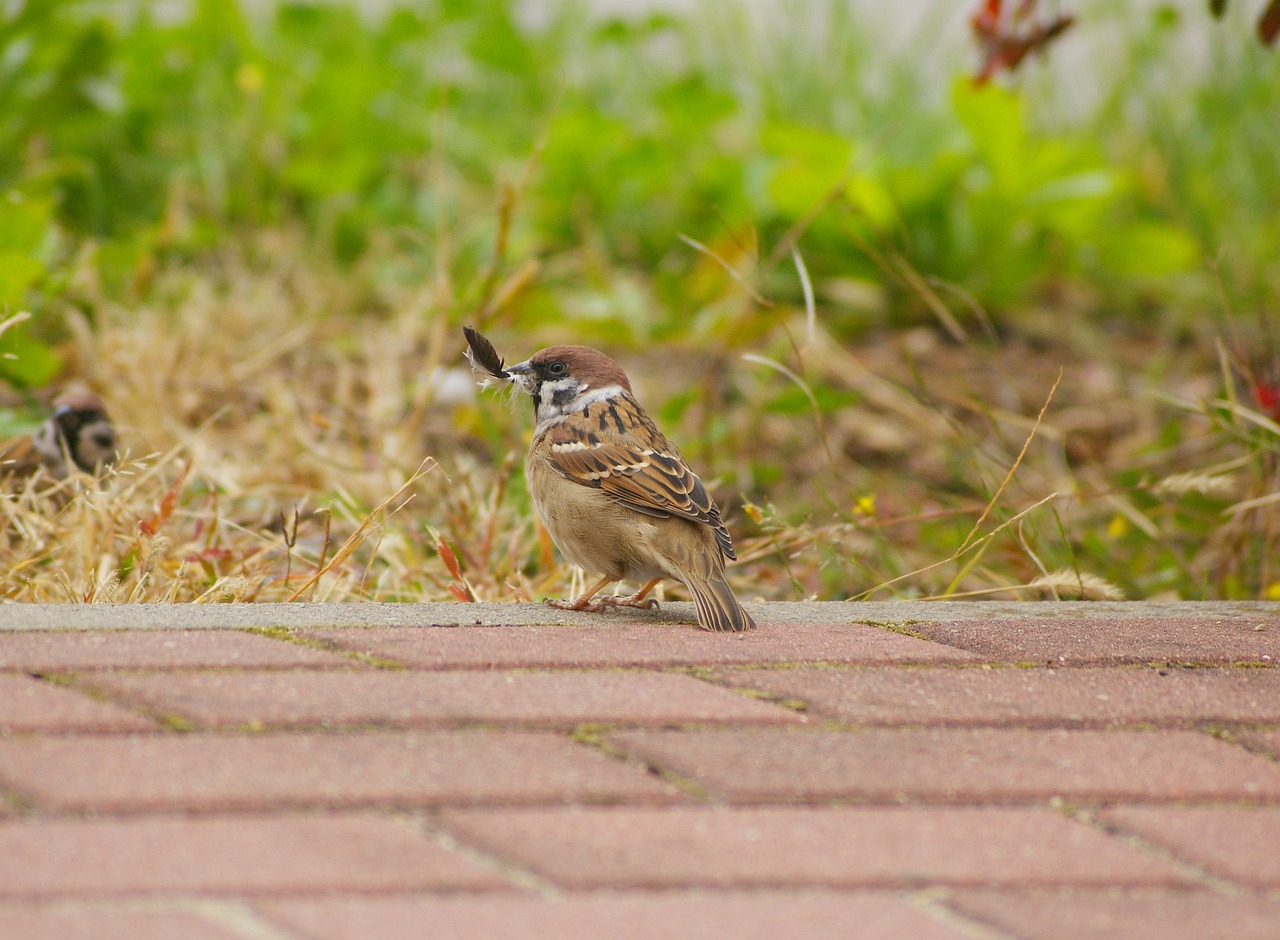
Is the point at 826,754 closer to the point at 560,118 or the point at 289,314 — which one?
the point at 289,314

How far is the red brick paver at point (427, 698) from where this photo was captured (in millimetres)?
1870

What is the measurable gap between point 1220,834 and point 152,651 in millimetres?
1367

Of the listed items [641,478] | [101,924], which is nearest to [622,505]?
[641,478]

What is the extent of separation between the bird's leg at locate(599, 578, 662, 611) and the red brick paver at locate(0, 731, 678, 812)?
1.30 meters

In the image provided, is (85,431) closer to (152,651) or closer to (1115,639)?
(152,651)

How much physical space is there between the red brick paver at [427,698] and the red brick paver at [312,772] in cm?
7

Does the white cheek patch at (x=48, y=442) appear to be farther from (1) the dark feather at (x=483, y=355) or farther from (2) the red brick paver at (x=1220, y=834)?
(2) the red brick paver at (x=1220, y=834)

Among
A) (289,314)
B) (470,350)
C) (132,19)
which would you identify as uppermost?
(132,19)

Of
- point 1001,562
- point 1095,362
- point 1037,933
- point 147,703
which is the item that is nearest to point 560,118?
point 1095,362

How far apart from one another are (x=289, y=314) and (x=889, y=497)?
7.27 feet

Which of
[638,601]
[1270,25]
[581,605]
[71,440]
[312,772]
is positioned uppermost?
[1270,25]

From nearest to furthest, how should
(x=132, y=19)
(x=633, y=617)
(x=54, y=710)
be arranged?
(x=54, y=710)
(x=633, y=617)
(x=132, y=19)

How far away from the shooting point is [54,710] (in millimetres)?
1813

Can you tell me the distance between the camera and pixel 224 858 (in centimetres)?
145
